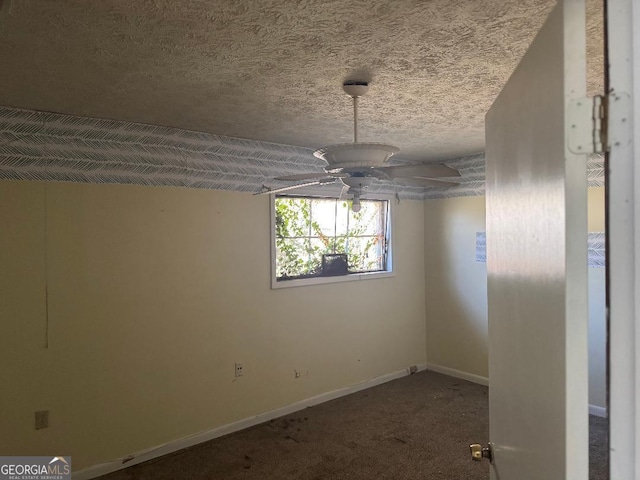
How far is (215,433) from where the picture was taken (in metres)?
3.33

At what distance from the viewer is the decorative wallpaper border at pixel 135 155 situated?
2594 millimetres

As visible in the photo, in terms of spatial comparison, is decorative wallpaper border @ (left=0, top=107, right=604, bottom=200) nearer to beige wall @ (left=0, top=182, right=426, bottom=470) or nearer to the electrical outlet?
beige wall @ (left=0, top=182, right=426, bottom=470)

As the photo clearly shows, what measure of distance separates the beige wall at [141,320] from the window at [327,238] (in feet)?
0.64

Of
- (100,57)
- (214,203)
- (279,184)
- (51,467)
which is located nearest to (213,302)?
(214,203)

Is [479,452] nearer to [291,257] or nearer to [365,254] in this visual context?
[291,257]

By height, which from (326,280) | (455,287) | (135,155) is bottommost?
(455,287)

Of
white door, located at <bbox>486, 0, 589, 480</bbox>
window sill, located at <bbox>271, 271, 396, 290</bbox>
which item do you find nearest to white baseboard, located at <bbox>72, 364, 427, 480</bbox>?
window sill, located at <bbox>271, 271, 396, 290</bbox>

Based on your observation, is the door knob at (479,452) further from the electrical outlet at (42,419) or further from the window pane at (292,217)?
the window pane at (292,217)

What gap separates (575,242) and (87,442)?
10.3 feet

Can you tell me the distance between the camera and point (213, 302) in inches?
131

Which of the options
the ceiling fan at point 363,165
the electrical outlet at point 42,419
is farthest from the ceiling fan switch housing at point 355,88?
the electrical outlet at point 42,419

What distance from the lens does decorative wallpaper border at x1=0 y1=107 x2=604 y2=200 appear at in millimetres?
2594

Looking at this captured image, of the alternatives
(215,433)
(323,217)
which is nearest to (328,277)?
(323,217)

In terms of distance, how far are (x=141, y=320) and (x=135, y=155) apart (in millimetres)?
1146
